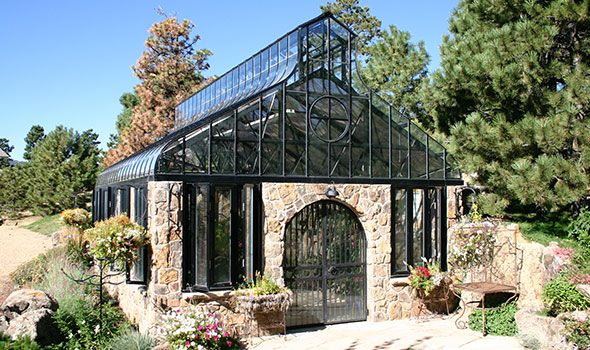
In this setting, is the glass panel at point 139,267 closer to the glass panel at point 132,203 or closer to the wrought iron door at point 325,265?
the glass panel at point 132,203

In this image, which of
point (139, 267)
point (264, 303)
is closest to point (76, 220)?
point (139, 267)

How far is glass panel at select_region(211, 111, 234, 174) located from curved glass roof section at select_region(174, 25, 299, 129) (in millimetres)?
1304

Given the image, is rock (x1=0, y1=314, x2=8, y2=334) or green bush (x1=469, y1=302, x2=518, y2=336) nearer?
rock (x1=0, y1=314, x2=8, y2=334)

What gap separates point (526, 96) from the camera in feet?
36.3

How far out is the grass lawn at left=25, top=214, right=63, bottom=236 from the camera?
89.6 ft

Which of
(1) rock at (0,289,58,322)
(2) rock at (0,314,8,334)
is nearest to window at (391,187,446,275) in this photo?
(1) rock at (0,289,58,322)

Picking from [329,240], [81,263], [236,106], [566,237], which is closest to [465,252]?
[566,237]

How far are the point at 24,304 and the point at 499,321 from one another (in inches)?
339

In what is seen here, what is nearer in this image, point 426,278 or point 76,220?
point 426,278

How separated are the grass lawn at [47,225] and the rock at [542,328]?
23476mm

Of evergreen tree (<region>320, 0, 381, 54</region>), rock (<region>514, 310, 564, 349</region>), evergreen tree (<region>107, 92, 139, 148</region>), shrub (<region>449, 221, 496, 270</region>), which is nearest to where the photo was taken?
rock (<region>514, 310, 564, 349</region>)

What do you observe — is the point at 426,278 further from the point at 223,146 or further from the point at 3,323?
the point at 3,323

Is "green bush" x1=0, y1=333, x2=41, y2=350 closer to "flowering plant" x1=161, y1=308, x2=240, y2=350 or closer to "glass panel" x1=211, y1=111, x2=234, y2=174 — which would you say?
"flowering plant" x1=161, y1=308, x2=240, y2=350

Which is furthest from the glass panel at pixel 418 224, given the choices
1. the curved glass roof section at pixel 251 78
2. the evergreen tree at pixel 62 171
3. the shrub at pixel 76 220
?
the evergreen tree at pixel 62 171
